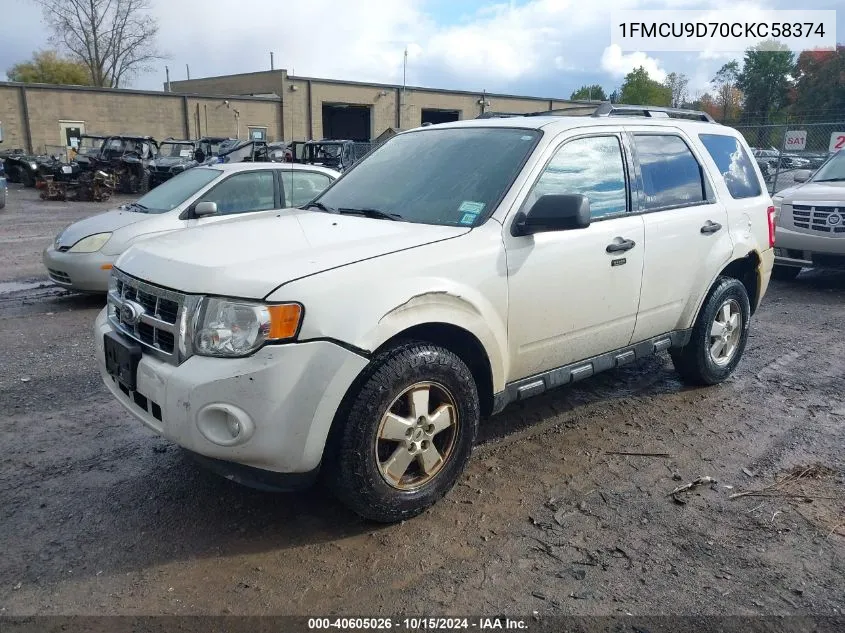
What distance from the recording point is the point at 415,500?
327 centimetres

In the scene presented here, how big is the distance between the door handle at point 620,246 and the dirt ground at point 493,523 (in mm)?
1184

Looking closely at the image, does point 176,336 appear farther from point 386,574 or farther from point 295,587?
point 386,574

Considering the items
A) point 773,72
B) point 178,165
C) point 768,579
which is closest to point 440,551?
point 768,579

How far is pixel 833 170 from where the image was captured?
9.89 m

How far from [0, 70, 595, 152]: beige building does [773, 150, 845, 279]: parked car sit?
1164 inches

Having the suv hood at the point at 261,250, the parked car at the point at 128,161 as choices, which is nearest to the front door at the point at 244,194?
the suv hood at the point at 261,250

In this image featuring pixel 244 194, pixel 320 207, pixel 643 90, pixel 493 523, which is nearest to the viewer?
pixel 493 523

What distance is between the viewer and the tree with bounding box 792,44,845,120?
1588 inches

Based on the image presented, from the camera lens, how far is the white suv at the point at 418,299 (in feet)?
9.29

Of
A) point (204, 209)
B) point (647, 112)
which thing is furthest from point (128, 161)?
point (647, 112)

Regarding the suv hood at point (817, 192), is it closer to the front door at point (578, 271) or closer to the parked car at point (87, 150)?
the front door at point (578, 271)

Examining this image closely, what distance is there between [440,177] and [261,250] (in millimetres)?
1257

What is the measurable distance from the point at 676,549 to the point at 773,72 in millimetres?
57470

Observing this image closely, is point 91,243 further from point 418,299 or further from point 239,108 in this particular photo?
point 239,108
